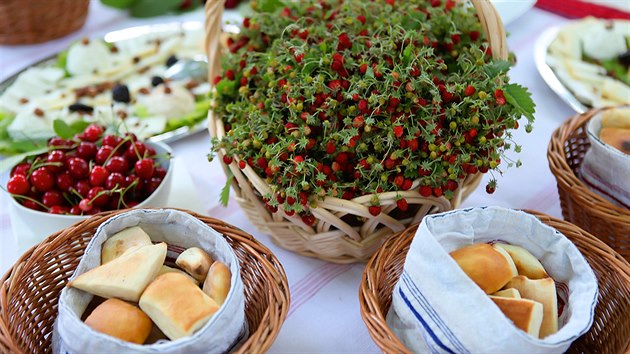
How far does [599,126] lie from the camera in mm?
881

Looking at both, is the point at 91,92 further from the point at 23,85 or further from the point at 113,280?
the point at 113,280

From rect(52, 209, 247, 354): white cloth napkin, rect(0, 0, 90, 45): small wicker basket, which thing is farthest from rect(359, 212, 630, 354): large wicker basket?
rect(0, 0, 90, 45): small wicker basket

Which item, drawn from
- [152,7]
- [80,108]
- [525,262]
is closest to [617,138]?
[525,262]

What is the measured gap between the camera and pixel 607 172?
→ 801mm

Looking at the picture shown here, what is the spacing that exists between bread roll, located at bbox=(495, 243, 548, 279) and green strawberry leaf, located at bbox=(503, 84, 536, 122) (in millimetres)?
172

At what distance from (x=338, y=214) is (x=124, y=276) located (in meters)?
0.26

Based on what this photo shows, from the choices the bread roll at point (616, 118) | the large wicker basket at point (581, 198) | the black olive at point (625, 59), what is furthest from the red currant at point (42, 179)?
the black olive at point (625, 59)

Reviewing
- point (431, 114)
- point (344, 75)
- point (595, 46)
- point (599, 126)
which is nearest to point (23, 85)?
point (344, 75)

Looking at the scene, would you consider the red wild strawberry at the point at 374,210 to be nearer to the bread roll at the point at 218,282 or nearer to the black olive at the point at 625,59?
the bread roll at the point at 218,282

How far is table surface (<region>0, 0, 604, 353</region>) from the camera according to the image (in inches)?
29.9

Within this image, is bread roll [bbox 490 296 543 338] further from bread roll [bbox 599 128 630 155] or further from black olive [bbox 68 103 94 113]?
black olive [bbox 68 103 94 113]

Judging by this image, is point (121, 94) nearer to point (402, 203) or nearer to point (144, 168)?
point (144, 168)

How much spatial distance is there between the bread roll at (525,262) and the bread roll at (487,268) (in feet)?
0.17

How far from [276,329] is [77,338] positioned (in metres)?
0.19
